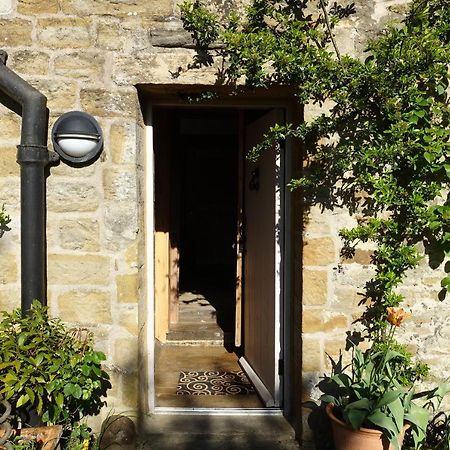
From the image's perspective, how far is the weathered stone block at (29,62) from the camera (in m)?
2.89

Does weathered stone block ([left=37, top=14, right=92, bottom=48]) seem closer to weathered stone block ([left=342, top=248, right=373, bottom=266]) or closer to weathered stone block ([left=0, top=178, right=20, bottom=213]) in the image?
weathered stone block ([left=0, top=178, right=20, bottom=213])

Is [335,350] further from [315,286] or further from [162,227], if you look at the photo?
[162,227]

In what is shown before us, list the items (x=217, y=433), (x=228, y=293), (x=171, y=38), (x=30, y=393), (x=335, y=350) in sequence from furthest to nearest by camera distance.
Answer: (x=228, y=293), (x=217, y=433), (x=335, y=350), (x=171, y=38), (x=30, y=393)

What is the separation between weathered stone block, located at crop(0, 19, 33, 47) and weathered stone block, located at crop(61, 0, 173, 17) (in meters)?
0.24

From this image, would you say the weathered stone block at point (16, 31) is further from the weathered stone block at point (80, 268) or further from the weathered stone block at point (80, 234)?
the weathered stone block at point (80, 268)

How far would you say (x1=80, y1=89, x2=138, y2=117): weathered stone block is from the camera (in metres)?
2.91

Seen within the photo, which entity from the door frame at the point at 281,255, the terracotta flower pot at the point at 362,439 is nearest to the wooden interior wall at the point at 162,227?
the door frame at the point at 281,255

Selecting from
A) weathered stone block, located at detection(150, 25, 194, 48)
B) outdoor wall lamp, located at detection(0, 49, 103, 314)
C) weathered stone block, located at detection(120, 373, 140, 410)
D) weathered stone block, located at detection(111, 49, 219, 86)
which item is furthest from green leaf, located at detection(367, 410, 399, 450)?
weathered stone block, located at detection(150, 25, 194, 48)

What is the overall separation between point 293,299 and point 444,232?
1.00m

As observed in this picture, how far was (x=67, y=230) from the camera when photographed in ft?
9.69

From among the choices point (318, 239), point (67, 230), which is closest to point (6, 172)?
point (67, 230)

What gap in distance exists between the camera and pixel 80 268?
2.96 m

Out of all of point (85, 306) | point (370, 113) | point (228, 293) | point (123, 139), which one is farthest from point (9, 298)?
point (228, 293)

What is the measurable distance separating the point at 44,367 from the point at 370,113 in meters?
2.23
